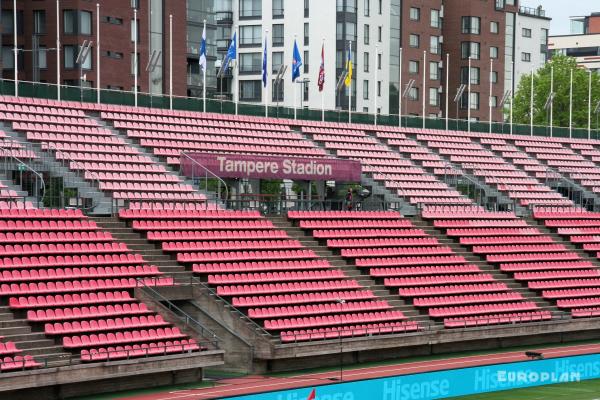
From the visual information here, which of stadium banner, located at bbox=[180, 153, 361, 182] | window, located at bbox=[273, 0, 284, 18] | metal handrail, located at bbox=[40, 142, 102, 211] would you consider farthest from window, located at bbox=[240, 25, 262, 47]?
metal handrail, located at bbox=[40, 142, 102, 211]

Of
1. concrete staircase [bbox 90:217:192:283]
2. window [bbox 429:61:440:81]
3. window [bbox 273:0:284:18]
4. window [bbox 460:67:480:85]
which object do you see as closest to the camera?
concrete staircase [bbox 90:217:192:283]

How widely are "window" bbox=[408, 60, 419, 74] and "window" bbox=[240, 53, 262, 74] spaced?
1323 centimetres

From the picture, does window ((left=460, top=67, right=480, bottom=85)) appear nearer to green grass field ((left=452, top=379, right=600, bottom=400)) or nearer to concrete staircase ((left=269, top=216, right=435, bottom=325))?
concrete staircase ((left=269, top=216, right=435, bottom=325))

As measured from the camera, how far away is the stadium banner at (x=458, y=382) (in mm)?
30406

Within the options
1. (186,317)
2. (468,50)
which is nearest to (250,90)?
(468,50)

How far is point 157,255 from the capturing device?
40000 millimetres

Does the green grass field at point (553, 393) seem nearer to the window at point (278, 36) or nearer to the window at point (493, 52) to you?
the window at point (278, 36)

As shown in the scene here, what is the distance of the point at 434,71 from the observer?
4252 inches

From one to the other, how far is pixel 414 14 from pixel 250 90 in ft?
53.2

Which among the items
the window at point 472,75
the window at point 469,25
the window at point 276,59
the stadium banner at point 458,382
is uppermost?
the window at point 469,25

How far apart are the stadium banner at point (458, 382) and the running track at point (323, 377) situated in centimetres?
59

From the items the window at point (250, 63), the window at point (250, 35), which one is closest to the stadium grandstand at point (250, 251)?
the window at point (250, 63)

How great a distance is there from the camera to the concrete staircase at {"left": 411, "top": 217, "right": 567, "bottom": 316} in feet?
160

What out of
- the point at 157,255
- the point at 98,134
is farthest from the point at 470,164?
the point at 157,255
